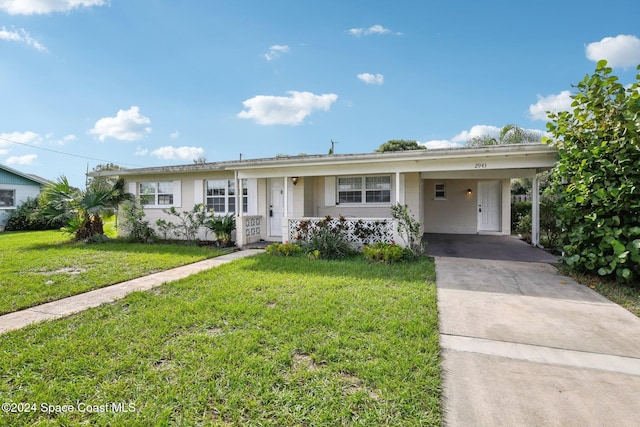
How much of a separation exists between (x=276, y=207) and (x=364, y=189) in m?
3.34

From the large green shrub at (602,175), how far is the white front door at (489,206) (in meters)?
7.44

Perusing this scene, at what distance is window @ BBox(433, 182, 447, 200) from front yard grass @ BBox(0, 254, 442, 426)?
9.33 meters

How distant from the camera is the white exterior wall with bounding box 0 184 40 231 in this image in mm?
16562

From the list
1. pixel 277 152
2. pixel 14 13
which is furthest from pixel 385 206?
pixel 277 152

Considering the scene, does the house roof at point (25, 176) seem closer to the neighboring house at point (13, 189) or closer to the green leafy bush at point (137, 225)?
the neighboring house at point (13, 189)

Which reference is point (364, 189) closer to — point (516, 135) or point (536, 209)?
point (536, 209)

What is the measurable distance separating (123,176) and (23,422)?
1263 centimetres

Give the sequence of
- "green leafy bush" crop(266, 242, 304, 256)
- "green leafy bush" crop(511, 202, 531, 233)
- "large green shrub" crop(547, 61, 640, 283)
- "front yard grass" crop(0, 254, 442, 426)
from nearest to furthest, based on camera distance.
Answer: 1. "front yard grass" crop(0, 254, 442, 426)
2. "large green shrub" crop(547, 61, 640, 283)
3. "green leafy bush" crop(266, 242, 304, 256)
4. "green leafy bush" crop(511, 202, 531, 233)

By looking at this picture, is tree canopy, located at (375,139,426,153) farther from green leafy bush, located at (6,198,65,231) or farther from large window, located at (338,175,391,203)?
green leafy bush, located at (6,198,65,231)

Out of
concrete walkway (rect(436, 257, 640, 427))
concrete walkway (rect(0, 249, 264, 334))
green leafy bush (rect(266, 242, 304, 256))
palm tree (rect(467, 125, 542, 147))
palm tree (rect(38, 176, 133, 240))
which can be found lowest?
concrete walkway (rect(436, 257, 640, 427))

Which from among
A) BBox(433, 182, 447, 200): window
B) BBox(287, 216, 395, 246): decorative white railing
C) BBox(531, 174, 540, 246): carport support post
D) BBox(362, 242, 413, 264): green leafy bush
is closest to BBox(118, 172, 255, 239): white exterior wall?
BBox(287, 216, 395, 246): decorative white railing

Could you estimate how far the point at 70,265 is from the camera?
7.16 m

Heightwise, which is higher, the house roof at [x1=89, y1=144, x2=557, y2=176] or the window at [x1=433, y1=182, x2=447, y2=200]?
the house roof at [x1=89, y1=144, x2=557, y2=176]

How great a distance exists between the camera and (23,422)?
2.08 meters
